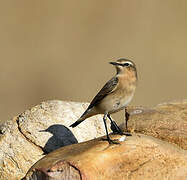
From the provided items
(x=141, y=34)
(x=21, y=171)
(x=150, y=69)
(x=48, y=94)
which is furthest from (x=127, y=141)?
(x=141, y=34)

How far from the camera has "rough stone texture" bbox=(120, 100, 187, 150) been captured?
1078 centimetres

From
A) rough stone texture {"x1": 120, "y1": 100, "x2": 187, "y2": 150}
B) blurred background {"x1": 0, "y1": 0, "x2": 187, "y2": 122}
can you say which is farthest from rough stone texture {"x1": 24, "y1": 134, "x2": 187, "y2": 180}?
blurred background {"x1": 0, "y1": 0, "x2": 187, "y2": 122}

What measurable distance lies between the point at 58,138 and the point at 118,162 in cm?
259

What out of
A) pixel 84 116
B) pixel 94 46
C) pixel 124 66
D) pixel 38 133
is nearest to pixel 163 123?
pixel 124 66

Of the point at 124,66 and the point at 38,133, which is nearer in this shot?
the point at 124,66

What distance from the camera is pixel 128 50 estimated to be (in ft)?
91.7

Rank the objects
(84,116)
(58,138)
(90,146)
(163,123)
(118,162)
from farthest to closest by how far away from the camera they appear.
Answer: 1. (58,138)
2. (84,116)
3. (163,123)
4. (90,146)
5. (118,162)

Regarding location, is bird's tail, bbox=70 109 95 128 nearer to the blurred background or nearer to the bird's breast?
the bird's breast

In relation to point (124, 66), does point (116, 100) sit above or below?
below

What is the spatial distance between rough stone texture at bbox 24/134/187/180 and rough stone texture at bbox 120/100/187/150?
23.7 inches

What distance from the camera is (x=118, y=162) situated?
9.50 m

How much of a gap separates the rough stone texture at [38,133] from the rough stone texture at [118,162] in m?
1.48

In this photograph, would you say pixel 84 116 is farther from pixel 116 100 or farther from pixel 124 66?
pixel 124 66

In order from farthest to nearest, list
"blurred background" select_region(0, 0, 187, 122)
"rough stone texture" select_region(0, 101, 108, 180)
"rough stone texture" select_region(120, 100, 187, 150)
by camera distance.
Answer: "blurred background" select_region(0, 0, 187, 122) < "rough stone texture" select_region(0, 101, 108, 180) < "rough stone texture" select_region(120, 100, 187, 150)
